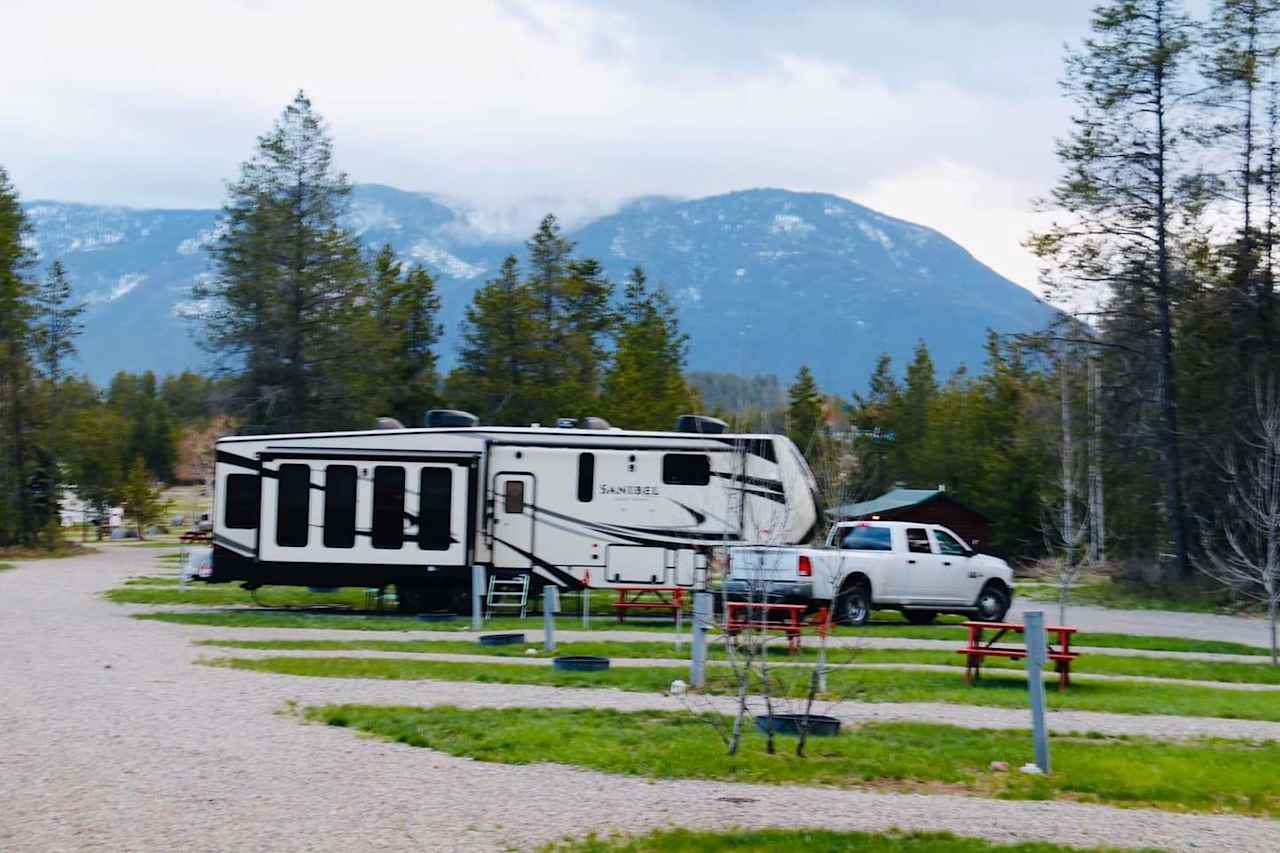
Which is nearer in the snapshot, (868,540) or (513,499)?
(868,540)

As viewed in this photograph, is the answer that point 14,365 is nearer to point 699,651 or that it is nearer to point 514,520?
point 514,520

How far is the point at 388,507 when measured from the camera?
24.8 m

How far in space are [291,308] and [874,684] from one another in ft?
119

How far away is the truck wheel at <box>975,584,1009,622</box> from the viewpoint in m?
24.3

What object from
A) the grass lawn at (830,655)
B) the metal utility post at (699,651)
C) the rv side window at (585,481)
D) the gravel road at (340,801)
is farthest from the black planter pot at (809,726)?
the rv side window at (585,481)

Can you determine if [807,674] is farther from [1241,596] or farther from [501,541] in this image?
[1241,596]

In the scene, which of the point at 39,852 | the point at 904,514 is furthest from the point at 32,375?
the point at 39,852

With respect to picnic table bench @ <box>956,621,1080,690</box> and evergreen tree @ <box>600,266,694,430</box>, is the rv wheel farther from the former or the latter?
evergreen tree @ <box>600,266,694,430</box>

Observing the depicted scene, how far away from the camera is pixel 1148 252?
119 feet

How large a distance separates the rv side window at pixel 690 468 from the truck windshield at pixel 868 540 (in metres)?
2.97

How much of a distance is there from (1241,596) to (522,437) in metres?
18.2

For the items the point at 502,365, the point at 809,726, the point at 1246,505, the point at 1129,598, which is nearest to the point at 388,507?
the point at 809,726

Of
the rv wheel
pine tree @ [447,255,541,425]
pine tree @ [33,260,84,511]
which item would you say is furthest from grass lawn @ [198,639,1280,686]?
pine tree @ [33,260,84,511]

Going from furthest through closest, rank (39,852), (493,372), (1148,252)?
(493,372) → (1148,252) → (39,852)
